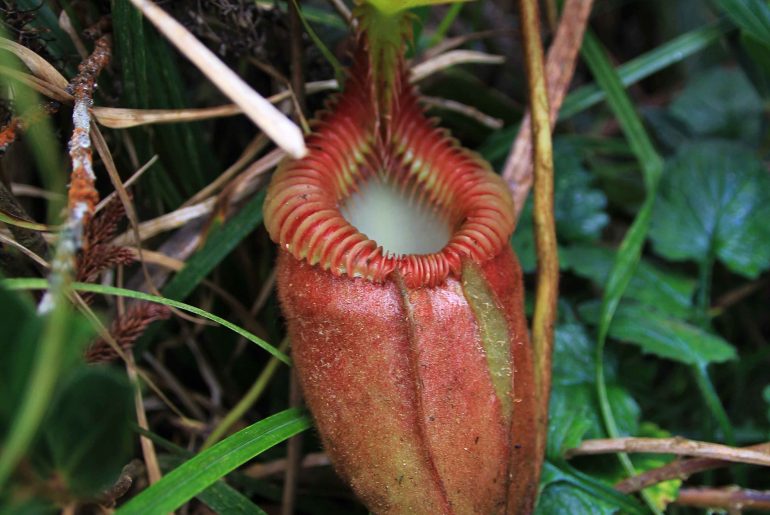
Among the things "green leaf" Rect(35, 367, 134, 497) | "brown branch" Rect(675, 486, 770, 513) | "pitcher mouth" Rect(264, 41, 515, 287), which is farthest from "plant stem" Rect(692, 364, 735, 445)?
"green leaf" Rect(35, 367, 134, 497)

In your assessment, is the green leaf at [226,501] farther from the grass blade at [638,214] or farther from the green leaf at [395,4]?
the green leaf at [395,4]

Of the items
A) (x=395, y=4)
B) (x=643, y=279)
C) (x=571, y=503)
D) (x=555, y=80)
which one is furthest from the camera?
(x=643, y=279)

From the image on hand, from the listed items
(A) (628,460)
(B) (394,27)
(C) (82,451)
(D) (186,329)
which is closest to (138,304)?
(D) (186,329)

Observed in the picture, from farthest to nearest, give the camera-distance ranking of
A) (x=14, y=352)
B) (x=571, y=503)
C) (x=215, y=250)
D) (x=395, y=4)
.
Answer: (x=215, y=250) < (x=571, y=503) < (x=395, y=4) < (x=14, y=352)

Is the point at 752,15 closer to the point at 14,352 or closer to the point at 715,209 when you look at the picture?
the point at 715,209

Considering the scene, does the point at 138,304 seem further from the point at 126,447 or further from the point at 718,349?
the point at 718,349

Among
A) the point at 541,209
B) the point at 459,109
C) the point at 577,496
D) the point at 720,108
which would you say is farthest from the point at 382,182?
the point at 720,108
